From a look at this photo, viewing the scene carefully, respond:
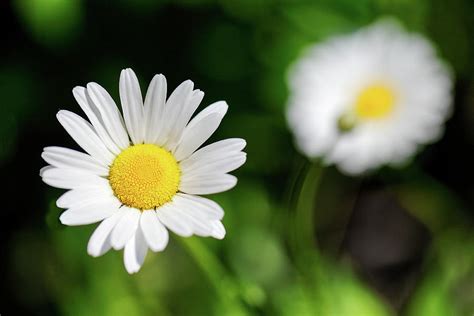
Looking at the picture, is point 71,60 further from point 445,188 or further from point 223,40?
point 445,188

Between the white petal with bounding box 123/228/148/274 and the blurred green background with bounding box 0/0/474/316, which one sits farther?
the blurred green background with bounding box 0/0/474/316

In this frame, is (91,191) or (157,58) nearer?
(91,191)

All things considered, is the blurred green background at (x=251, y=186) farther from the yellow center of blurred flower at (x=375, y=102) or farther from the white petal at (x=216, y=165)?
the white petal at (x=216, y=165)

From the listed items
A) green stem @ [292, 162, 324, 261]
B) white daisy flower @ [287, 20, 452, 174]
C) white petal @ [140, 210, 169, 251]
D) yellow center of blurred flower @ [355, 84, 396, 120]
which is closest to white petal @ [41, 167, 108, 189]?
white petal @ [140, 210, 169, 251]

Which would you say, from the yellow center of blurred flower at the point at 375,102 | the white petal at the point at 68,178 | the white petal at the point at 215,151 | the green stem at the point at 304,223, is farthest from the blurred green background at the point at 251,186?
the white petal at the point at 68,178

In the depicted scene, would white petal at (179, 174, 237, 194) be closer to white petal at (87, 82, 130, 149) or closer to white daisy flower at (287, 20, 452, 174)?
white petal at (87, 82, 130, 149)

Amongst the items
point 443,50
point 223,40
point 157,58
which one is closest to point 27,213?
point 157,58
